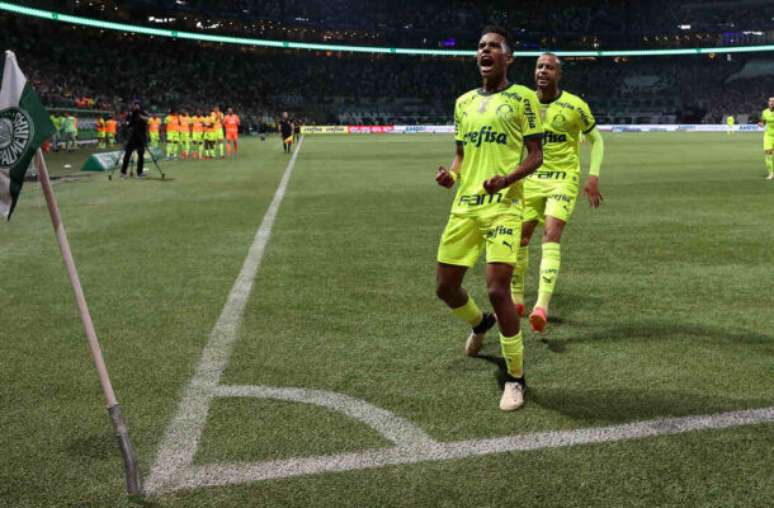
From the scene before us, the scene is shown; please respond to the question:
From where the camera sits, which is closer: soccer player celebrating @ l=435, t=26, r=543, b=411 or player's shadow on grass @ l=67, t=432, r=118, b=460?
player's shadow on grass @ l=67, t=432, r=118, b=460

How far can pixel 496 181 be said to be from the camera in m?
4.00

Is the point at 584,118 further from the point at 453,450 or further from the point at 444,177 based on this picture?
the point at 453,450

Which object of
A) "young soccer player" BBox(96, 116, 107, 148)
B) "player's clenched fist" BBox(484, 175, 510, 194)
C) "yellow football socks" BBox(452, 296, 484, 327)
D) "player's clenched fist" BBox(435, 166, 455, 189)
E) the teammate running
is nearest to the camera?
"player's clenched fist" BBox(484, 175, 510, 194)

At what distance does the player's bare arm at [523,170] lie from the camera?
157 inches

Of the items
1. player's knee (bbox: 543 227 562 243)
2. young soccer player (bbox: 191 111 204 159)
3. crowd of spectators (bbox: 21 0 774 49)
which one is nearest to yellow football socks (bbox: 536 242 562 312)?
player's knee (bbox: 543 227 562 243)

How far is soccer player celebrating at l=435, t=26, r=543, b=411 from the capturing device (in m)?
4.09

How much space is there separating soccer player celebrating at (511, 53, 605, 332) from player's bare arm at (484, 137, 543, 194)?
1744mm

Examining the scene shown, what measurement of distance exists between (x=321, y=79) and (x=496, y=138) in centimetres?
7277

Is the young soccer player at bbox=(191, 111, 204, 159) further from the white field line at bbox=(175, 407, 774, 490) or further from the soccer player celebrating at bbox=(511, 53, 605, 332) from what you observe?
the white field line at bbox=(175, 407, 774, 490)

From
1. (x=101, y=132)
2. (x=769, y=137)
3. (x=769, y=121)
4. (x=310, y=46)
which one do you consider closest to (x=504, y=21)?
(x=310, y=46)

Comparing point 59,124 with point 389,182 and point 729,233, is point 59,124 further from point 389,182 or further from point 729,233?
point 729,233

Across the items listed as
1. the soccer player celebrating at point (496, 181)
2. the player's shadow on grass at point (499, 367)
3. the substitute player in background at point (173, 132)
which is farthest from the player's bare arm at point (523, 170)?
the substitute player in background at point (173, 132)

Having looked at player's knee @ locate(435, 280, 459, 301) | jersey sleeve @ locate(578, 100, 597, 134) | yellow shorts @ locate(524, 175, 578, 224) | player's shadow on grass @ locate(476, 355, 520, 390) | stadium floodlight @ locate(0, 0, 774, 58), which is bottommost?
player's shadow on grass @ locate(476, 355, 520, 390)

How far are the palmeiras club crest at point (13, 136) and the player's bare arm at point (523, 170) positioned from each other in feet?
7.70
